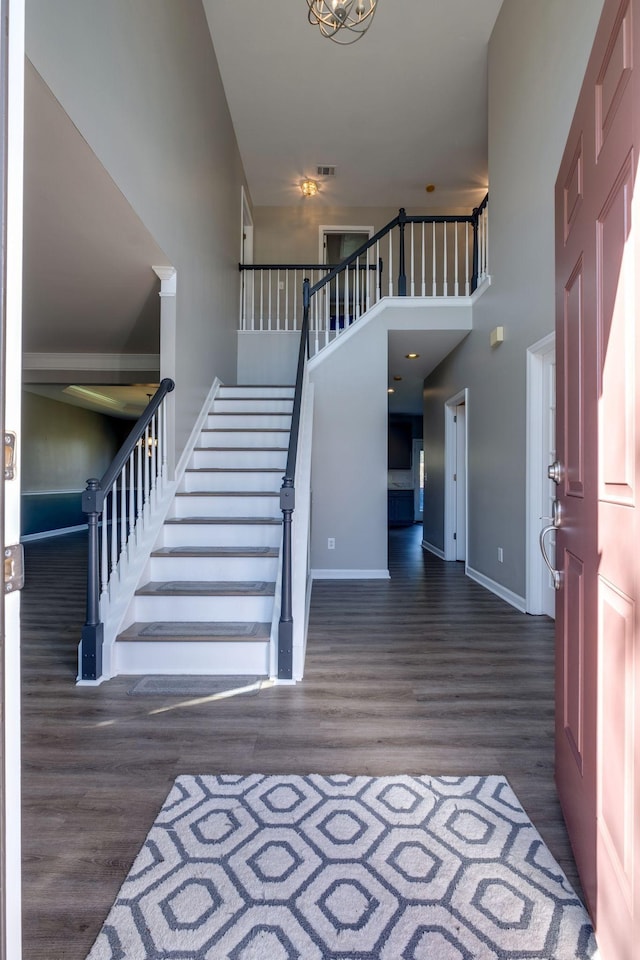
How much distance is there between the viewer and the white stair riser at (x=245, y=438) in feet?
14.6

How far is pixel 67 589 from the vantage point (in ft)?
15.4

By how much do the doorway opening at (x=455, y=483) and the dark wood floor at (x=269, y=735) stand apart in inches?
111

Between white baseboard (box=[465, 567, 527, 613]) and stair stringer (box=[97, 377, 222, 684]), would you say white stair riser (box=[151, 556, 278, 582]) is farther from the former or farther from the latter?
white baseboard (box=[465, 567, 527, 613])

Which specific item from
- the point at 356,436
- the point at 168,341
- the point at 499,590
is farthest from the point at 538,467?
the point at 168,341

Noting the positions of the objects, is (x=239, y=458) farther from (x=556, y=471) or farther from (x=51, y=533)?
(x=51, y=533)

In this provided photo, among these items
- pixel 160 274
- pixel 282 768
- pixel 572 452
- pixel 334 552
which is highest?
pixel 160 274

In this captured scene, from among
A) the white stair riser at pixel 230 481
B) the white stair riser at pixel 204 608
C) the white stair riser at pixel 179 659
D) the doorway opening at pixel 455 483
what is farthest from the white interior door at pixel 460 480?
the white stair riser at pixel 179 659

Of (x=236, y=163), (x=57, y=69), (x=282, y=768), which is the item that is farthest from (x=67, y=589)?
(x=236, y=163)

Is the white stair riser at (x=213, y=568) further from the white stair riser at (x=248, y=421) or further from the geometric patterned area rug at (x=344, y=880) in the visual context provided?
the white stair riser at (x=248, y=421)

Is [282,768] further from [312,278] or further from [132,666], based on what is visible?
[312,278]

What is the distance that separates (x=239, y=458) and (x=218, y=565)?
128 centimetres

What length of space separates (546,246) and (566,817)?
11.0ft

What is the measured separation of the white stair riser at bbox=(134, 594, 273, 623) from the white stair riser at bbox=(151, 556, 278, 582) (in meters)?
0.28

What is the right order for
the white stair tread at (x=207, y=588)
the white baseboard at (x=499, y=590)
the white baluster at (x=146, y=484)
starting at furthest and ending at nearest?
the white baseboard at (x=499, y=590) < the white baluster at (x=146, y=484) < the white stair tread at (x=207, y=588)
